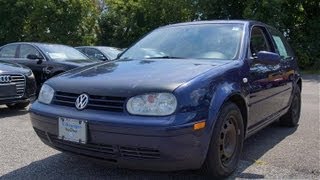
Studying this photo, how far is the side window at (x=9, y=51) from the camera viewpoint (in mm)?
11430

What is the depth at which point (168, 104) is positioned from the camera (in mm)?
3789

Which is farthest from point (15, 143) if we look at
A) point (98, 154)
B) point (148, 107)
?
point (148, 107)

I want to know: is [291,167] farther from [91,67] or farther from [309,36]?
[309,36]

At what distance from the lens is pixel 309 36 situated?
21.8 meters

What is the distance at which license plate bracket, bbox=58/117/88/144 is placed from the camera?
397 centimetres

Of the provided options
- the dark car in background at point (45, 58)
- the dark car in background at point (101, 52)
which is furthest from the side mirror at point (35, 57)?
the dark car in background at point (101, 52)

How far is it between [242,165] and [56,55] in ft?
22.2

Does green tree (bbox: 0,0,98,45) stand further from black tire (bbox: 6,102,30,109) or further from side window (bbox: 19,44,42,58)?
black tire (bbox: 6,102,30,109)

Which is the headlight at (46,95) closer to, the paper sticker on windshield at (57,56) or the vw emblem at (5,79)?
the vw emblem at (5,79)

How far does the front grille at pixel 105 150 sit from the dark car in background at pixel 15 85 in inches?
159

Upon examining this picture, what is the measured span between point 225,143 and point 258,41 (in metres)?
1.76

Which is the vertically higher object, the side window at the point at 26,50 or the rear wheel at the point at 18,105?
the side window at the point at 26,50

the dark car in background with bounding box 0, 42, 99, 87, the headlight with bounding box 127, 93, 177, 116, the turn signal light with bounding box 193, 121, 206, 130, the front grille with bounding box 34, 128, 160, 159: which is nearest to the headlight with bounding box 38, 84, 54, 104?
the front grille with bounding box 34, 128, 160, 159

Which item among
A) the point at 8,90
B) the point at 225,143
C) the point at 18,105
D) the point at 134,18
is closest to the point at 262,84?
the point at 225,143
